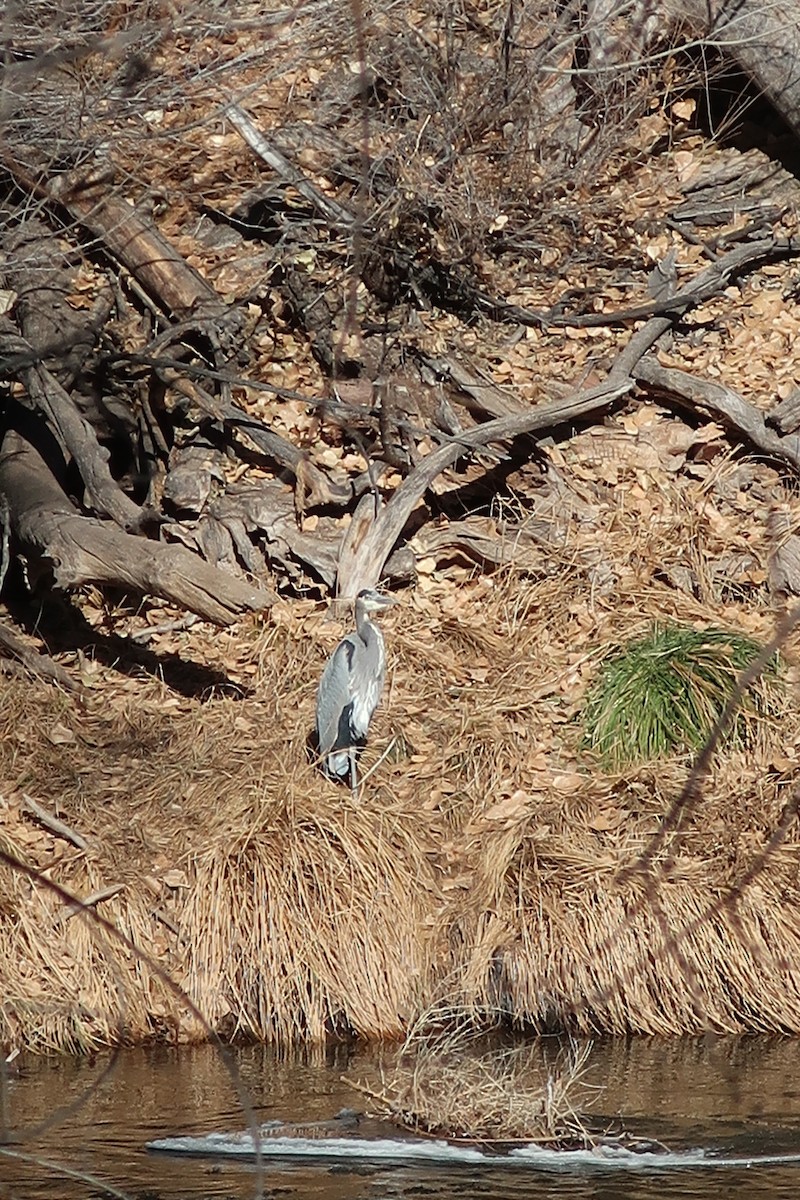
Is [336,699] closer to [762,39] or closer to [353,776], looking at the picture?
[353,776]

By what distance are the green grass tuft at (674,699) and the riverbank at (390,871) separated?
0.10m

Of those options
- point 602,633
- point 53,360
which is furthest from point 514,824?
point 53,360

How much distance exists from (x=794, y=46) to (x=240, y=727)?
4.63 meters

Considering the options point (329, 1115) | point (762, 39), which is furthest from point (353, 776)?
point (762, 39)

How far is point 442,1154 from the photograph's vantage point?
4.61 metres

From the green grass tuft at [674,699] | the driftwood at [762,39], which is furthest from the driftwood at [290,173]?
the green grass tuft at [674,699]

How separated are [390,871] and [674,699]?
4.73 feet

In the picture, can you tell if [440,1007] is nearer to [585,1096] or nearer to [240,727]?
[585,1096]

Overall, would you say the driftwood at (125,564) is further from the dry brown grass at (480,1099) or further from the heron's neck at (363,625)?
the dry brown grass at (480,1099)

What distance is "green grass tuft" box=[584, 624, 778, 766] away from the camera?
6539 mm

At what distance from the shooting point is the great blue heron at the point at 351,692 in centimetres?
635

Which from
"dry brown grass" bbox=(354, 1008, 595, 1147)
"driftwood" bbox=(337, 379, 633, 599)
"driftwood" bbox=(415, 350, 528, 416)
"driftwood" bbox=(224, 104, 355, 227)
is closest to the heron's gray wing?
"driftwood" bbox=(337, 379, 633, 599)

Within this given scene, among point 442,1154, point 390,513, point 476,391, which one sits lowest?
point 442,1154

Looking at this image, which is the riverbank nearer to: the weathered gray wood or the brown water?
the brown water
